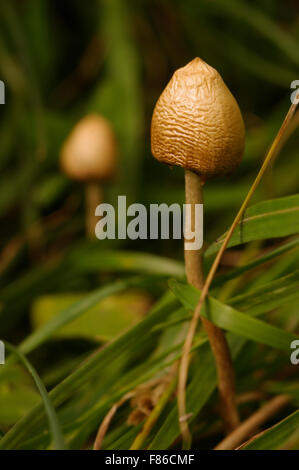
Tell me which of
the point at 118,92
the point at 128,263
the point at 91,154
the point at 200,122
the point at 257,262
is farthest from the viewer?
the point at 118,92

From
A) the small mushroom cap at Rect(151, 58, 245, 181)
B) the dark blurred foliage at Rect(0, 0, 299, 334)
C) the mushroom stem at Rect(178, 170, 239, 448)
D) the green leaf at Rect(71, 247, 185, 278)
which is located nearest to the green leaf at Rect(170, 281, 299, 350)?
the mushroom stem at Rect(178, 170, 239, 448)

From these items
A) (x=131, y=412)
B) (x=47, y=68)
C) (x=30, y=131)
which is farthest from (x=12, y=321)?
(x=47, y=68)

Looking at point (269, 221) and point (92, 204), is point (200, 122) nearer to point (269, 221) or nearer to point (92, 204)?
point (269, 221)

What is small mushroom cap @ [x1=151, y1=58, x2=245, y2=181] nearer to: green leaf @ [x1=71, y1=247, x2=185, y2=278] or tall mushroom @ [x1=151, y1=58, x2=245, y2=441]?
tall mushroom @ [x1=151, y1=58, x2=245, y2=441]

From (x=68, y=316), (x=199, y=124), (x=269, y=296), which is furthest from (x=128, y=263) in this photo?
(x=199, y=124)

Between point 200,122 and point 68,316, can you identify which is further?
point 68,316

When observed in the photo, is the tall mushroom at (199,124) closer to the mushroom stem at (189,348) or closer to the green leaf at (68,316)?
the mushroom stem at (189,348)

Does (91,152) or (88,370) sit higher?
(91,152)
